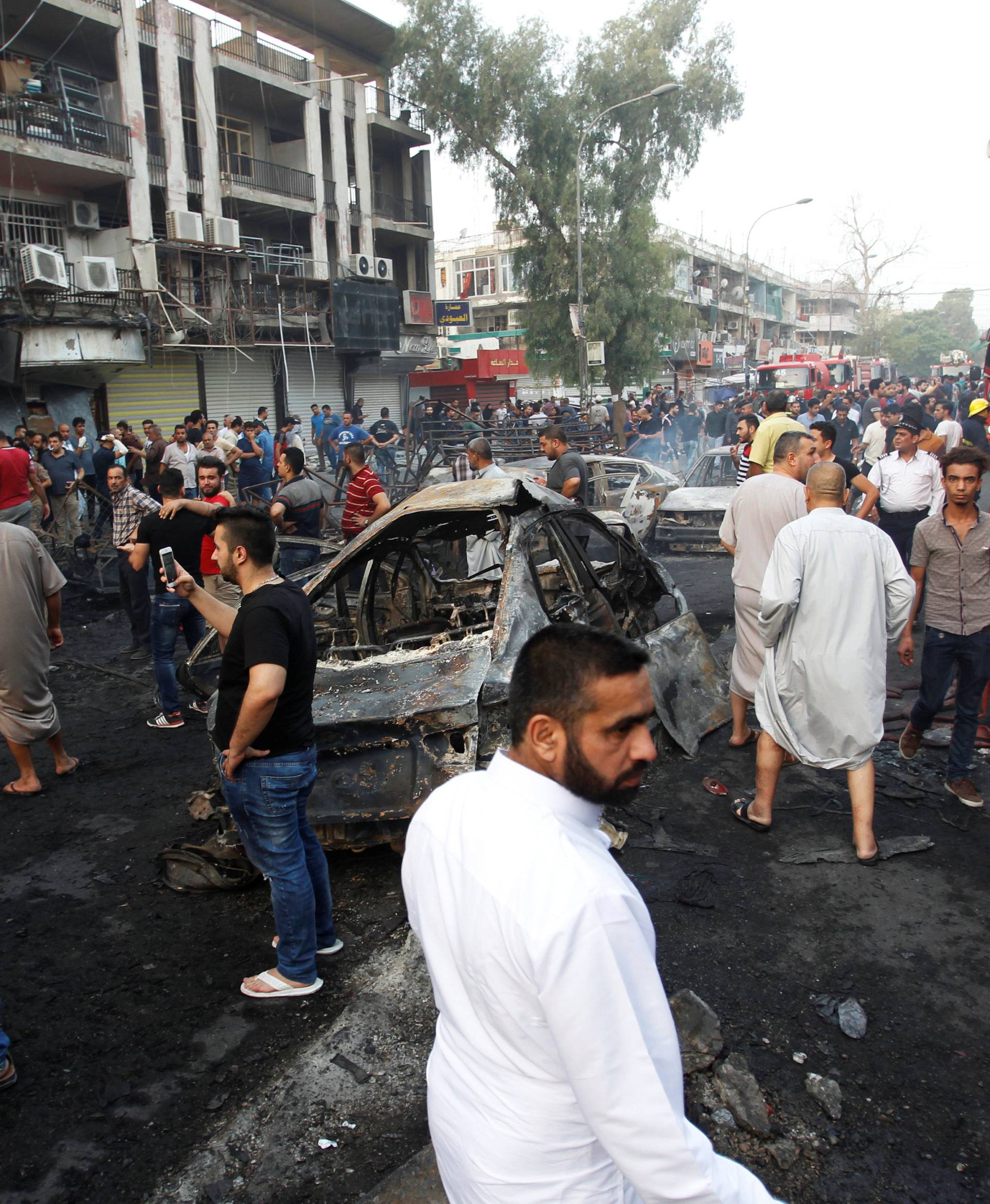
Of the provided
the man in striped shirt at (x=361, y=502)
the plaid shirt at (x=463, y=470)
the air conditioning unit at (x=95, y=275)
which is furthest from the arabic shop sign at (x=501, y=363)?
the man in striped shirt at (x=361, y=502)

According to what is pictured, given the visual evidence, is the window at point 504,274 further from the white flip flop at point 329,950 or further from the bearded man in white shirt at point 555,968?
the bearded man in white shirt at point 555,968

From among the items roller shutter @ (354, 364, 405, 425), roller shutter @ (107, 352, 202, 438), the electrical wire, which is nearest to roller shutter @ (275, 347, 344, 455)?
roller shutter @ (354, 364, 405, 425)

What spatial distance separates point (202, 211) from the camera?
23531 millimetres

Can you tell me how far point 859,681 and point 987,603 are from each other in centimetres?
113

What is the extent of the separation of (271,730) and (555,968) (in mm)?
2084

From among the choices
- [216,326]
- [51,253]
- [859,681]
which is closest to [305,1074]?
[859,681]

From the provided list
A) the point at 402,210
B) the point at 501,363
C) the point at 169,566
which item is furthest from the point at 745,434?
the point at 501,363

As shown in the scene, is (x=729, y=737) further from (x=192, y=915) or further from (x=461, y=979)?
(x=461, y=979)

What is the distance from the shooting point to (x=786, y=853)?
4.14m

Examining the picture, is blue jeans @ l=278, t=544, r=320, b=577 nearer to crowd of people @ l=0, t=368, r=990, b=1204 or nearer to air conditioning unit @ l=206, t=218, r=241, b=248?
crowd of people @ l=0, t=368, r=990, b=1204

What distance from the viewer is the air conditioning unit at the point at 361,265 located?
27781 millimetres

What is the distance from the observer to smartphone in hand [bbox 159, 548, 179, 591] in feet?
11.8

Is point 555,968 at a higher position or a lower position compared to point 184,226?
lower

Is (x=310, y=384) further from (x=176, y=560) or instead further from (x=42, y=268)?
(x=176, y=560)
